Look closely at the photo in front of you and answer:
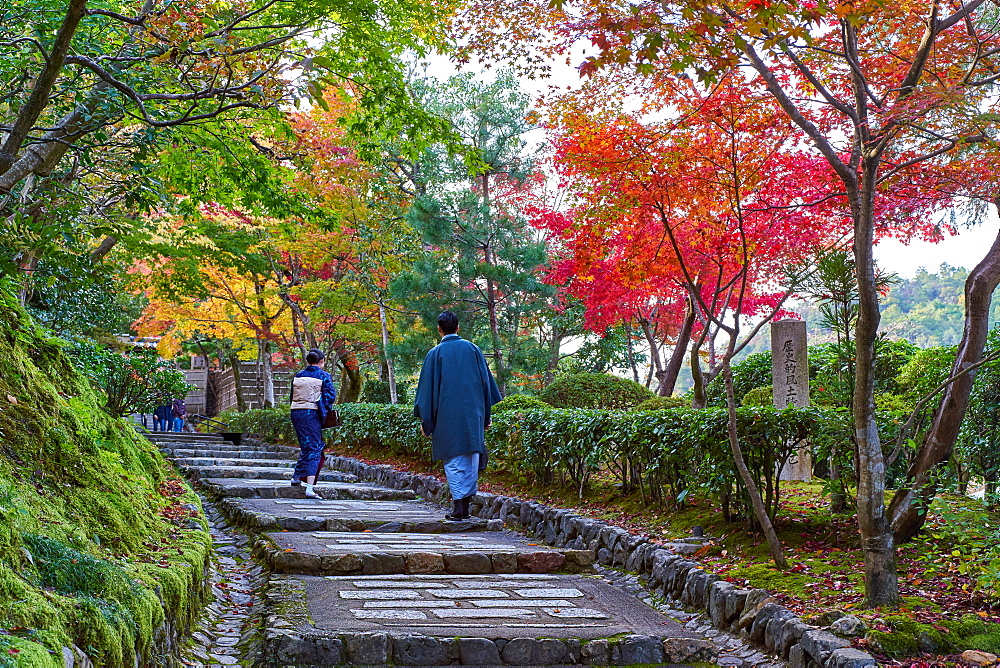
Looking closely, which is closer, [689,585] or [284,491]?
[689,585]

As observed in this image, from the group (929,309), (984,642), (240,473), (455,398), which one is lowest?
(240,473)

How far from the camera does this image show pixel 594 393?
44.7ft

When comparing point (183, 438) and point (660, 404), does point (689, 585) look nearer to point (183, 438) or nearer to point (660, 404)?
point (660, 404)

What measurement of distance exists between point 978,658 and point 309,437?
7664mm

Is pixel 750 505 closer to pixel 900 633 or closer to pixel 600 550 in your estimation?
pixel 600 550

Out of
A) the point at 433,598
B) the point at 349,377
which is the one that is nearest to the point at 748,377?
the point at 433,598

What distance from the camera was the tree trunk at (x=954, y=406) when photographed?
4789 mm

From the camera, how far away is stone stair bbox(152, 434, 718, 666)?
415cm

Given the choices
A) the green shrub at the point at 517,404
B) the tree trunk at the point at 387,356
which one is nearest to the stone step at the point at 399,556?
the green shrub at the point at 517,404

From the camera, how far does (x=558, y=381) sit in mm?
13859

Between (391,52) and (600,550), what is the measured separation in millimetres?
5441

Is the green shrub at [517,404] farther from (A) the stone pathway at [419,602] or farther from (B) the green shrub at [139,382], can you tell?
(B) the green shrub at [139,382]

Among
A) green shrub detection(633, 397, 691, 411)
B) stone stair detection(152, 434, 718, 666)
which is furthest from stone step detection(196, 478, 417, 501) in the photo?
green shrub detection(633, 397, 691, 411)

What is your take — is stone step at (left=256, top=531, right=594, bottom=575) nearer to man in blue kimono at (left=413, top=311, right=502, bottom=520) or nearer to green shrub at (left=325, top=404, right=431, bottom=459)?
man in blue kimono at (left=413, top=311, right=502, bottom=520)
